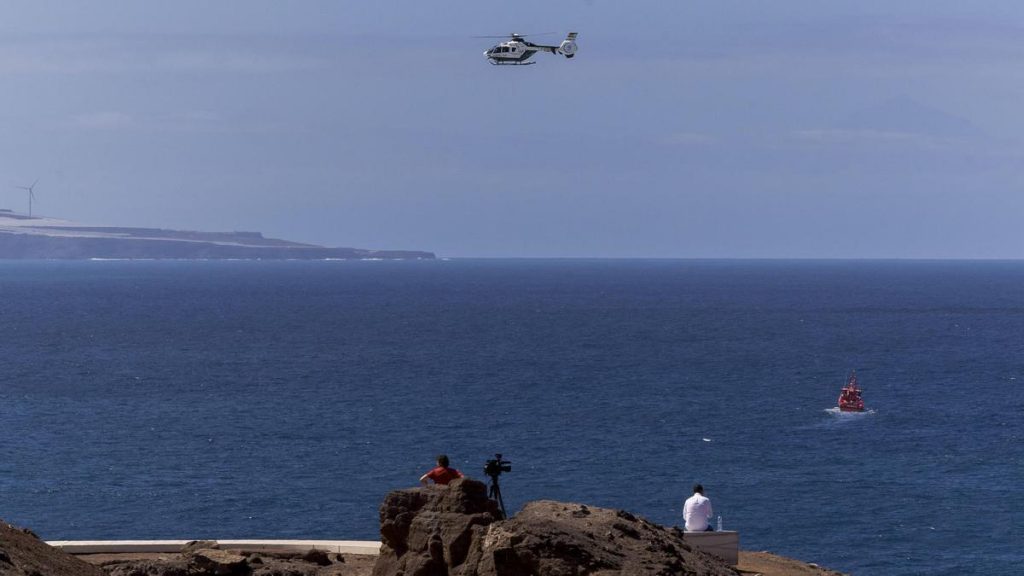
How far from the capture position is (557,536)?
17.9 m

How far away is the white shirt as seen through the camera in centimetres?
2433

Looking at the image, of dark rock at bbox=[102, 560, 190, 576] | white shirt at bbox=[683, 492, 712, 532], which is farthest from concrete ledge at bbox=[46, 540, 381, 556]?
white shirt at bbox=[683, 492, 712, 532]

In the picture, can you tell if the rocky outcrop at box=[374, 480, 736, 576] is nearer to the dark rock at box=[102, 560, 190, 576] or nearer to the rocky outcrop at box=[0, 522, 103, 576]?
the dark rock at box=[102, 560, 190, 576]


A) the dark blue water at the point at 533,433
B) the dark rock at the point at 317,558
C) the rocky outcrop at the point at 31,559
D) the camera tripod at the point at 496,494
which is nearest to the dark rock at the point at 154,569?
the rocky outcrop at the point at 31,559

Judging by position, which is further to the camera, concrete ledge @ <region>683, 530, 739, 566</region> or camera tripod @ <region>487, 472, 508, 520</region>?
concrete ledge @ <region>683, 530, 739, 566</region>

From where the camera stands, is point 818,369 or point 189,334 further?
point 189,334

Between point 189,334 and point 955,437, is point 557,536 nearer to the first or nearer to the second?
point 955,437

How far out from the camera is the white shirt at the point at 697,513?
958 inches

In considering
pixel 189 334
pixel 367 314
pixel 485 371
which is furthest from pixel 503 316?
pixel 485 371

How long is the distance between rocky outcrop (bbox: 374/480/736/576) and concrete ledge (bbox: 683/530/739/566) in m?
2.39

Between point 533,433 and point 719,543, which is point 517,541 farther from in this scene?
point 533,433

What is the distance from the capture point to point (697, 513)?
24.4 meters

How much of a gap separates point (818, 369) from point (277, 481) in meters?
63.5

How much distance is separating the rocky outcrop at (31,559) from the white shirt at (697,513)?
376 inches
